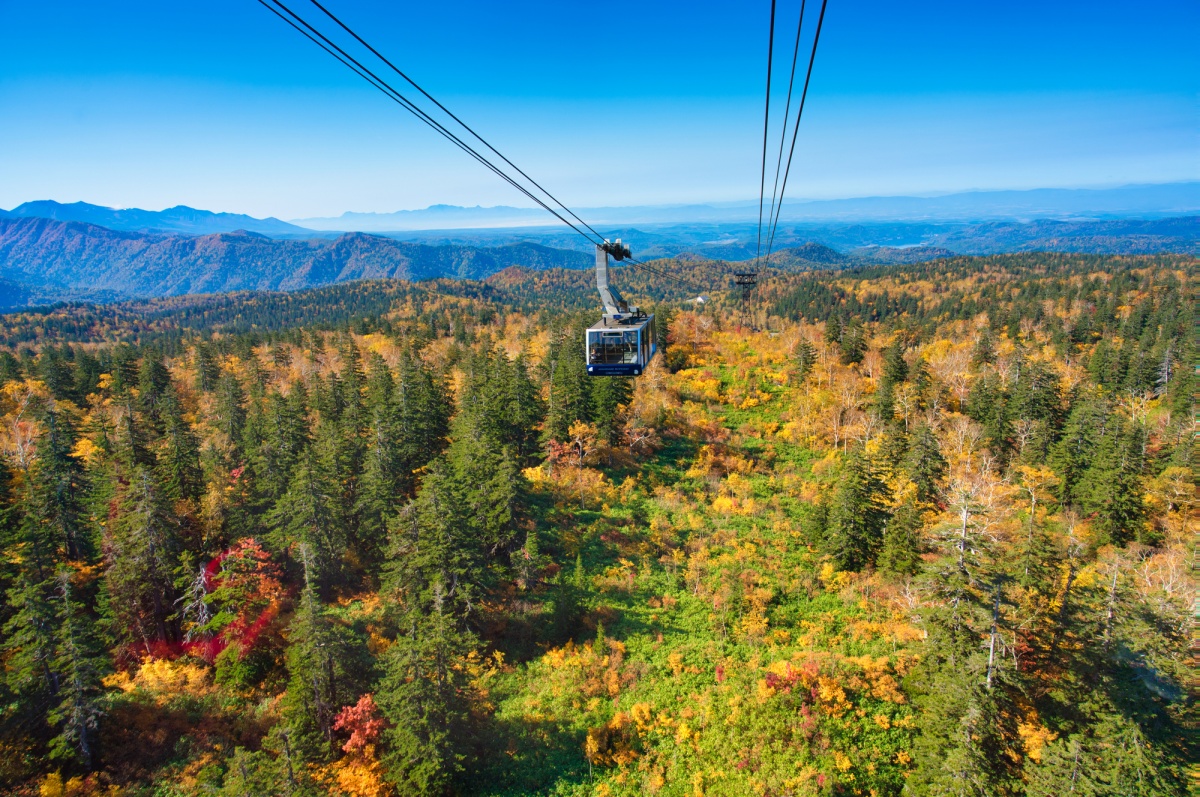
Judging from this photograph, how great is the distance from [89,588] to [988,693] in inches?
1864

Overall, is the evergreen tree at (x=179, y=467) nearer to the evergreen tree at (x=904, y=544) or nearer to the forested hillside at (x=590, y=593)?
the forested hillside at (x=590, y=593)

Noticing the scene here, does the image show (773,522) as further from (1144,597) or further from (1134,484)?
(1134,484)

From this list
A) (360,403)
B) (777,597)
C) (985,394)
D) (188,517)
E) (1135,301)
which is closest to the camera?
(777,597)

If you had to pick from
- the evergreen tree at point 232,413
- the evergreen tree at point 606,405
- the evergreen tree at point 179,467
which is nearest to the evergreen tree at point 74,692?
the evergreen tree at point 179,467

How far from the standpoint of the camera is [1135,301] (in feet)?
394

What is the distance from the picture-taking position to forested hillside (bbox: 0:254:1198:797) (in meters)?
18.4

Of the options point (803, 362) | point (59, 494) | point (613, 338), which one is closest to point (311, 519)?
point (59, 494)

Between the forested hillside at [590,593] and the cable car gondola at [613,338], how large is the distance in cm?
1226

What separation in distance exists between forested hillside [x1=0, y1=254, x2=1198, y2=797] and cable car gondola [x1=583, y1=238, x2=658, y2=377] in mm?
12262

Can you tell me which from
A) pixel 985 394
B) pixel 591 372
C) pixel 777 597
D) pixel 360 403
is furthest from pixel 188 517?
pixel 985 394

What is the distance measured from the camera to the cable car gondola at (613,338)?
69.9ft

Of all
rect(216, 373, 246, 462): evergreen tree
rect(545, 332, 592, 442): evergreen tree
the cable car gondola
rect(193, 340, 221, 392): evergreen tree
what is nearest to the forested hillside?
rect(545, 332, 592, 442): evergreen tree

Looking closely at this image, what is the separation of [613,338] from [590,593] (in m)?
19.8

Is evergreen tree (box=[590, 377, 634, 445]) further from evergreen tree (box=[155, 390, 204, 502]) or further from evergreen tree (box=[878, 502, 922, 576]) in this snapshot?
evergreen tree (box=[155, 390, 204, 502])
